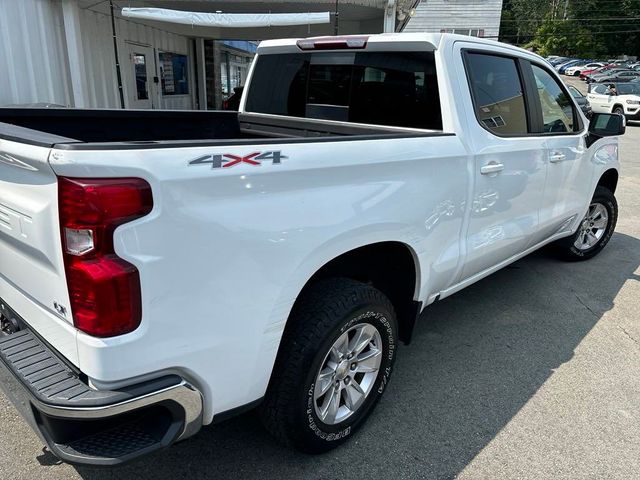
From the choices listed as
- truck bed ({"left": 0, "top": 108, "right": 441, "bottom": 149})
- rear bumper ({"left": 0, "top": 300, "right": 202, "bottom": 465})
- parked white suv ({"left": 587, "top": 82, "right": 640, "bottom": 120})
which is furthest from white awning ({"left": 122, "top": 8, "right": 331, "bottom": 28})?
parked white suv ({"left": 587, "top": 82, "right": 640, "bottom": 120})

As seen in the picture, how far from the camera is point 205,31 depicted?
12961mm

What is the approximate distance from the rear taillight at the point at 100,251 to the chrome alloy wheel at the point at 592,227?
4.72 m

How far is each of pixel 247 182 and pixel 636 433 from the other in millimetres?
2484

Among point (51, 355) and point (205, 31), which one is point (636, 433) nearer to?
point (51, 355)

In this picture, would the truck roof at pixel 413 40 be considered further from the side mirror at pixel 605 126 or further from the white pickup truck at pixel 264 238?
the side mirror at pixel 605 126

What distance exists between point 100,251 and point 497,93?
2.71 meters

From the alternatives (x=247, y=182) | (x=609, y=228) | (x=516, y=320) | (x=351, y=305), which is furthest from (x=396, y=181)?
(x=609, y=228)

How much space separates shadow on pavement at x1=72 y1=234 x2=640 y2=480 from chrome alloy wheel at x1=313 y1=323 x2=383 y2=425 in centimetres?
22

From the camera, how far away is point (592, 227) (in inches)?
213

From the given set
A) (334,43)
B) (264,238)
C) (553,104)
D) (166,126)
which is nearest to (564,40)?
(553,104)

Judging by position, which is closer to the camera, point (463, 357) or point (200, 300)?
point (200, 300)

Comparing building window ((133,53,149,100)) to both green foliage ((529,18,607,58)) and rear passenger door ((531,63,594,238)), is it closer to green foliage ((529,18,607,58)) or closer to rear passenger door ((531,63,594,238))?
rear passenger door ((531,63,594,238))

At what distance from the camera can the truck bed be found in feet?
9.93

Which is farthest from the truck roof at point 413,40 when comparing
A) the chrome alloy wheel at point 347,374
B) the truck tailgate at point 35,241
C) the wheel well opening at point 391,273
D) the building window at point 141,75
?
the building window at point 141,75
